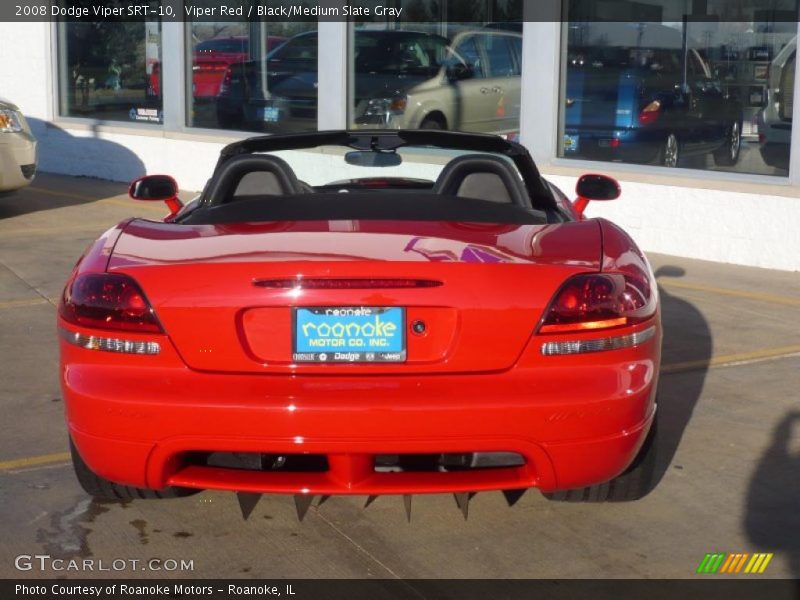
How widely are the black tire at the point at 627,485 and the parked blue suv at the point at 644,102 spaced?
642cm

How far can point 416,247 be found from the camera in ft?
12.9

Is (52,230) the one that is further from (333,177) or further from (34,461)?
(34,461)

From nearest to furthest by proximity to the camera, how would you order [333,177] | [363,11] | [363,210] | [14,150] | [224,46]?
[363,210]
[333,177]
[14,150]
[363,11]
[224,46]

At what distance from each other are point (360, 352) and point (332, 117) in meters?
9.89

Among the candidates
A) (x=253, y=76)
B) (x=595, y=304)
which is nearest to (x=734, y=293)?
(x=595, y=304)

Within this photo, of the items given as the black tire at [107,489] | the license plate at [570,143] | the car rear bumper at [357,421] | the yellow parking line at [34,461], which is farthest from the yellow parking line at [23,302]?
the license plate at [570,143]

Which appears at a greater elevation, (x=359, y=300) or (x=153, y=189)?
(x=153, y=189)

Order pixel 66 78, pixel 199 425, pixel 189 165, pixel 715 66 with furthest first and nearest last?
1. pixel 66 78
2. pixel 189 165
3. pixel 715 66
4. pixel 199 425

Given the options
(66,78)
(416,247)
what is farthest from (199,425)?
(66,78)

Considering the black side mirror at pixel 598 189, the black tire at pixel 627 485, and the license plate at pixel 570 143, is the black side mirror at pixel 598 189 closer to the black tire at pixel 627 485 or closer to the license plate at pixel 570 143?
the black tire at pixel 627 485

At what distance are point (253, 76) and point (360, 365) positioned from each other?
1145 cm

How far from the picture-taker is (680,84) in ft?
35.3

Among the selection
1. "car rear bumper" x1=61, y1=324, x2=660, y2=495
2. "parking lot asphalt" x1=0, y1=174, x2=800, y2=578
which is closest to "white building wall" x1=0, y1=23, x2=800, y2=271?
"parking lot asphalt" x1=0, y1=174, x2=800, y2=578

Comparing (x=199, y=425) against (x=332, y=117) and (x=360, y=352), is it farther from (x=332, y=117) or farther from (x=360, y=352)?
(x=332, y=117)
